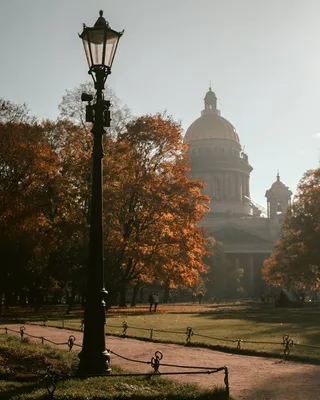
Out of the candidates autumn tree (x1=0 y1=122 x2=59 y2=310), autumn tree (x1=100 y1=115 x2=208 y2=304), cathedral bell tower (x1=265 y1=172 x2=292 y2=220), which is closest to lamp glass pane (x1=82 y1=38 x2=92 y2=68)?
autumn tree (x1=0 y1=122 x2=59 y2=310)

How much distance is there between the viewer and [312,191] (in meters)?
49.9

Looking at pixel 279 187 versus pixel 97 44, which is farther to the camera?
pixel 279 187

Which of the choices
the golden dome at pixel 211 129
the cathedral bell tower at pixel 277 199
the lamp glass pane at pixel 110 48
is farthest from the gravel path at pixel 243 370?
the golden dome at pixel 211 129

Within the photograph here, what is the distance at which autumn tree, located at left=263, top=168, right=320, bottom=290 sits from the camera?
49.3 m

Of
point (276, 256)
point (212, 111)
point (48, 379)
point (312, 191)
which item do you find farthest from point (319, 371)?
point (212, 111)

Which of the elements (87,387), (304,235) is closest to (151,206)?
(304,235)

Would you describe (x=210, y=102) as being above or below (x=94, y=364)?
above

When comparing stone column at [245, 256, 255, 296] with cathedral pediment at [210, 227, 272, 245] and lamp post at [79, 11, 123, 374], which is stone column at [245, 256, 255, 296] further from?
lamp post at [79, 11, 123, 374]

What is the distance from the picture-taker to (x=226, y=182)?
133625mm

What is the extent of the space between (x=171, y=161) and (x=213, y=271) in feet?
160

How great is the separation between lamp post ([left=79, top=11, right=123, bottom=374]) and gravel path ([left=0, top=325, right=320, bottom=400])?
2.26 meters

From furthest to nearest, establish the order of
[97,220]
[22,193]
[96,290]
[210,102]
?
[210,102], [22,193], [97,220], [96,290]

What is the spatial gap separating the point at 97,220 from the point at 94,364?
2554mm

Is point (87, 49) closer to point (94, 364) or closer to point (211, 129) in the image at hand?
point (94, 364)
